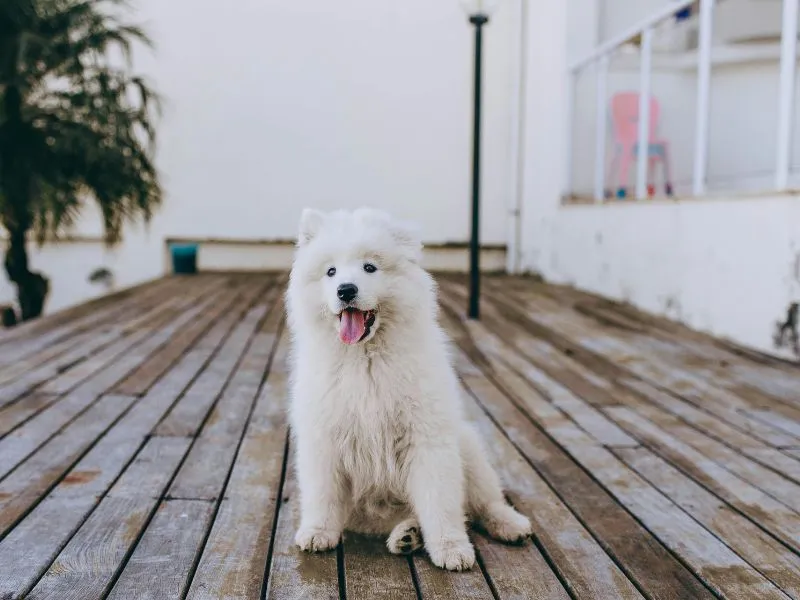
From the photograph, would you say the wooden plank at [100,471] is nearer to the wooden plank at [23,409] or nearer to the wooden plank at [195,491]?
the wooden plank at [195,491]

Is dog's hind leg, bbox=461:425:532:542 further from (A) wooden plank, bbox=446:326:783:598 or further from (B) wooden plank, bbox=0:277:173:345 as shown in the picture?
(B) wooden plank, bbox=0:277:173:345

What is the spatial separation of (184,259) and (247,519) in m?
7.77

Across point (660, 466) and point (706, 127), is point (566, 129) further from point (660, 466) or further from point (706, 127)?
point (660, 466)

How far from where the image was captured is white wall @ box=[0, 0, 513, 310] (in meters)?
9.54

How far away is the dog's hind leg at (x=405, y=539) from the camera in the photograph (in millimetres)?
2025

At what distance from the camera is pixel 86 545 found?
2.05 metres

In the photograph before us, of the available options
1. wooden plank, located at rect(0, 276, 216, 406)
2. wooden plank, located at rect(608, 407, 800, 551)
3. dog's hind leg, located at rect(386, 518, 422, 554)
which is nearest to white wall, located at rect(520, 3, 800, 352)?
wooden plank, located at rect(608, 407, 800, 551)

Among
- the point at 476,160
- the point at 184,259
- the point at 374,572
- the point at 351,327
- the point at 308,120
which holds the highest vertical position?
the point at 308,120

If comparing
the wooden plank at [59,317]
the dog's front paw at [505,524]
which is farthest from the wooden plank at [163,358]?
the dog's front paw at [505,524]

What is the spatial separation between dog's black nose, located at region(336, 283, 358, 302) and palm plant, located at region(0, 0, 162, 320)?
481 centimetres

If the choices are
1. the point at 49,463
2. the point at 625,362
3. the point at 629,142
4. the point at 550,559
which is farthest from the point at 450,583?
the point at 629,142

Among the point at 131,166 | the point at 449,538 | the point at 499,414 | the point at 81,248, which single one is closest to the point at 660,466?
the point at 499,414

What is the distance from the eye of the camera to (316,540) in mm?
2031

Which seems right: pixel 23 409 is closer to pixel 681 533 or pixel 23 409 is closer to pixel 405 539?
pixel 405 539
